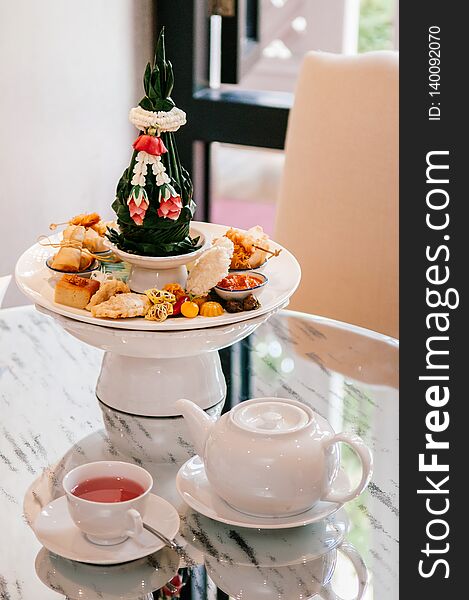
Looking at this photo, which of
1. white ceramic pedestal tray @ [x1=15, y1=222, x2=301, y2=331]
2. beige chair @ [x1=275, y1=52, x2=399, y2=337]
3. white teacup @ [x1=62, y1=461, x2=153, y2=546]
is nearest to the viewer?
white teacup @ [x1=62, y1=461, x2=153, y2=546]

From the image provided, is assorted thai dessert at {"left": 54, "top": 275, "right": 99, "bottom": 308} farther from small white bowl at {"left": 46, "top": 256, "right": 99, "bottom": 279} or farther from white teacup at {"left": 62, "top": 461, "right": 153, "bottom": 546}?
white teacup at {"left": 62, "top": 461, "right": 153, "bottom": 546}

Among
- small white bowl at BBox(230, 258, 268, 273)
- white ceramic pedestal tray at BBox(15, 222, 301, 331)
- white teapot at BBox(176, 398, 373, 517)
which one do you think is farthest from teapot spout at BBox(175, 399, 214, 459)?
small white bowl at BBox(230, 258, 268, 273)

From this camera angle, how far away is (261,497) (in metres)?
1.00

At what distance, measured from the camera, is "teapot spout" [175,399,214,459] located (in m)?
1.06

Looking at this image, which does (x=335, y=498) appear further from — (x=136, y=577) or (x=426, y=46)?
(x=426, y=46)

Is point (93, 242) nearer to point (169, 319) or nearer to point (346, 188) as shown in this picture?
point (169, 319)

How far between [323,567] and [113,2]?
6.27ft

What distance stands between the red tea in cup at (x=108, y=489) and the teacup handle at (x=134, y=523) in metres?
0.03

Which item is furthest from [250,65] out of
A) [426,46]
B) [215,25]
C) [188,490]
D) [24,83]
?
[188,490]

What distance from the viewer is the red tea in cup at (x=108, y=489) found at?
99 centimetres

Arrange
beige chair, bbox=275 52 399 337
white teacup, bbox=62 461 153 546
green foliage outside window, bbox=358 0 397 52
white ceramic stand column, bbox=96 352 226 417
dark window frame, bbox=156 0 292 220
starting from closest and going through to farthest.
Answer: white teacup, bbox=62 461 153 546, white ceramic stand column, bbox=96 352 226 417, beige chair, bbox=275 52 399 337, dark window frame, bbox=156 0 292 220, green foliage outside window, bbox=358 0 397 52

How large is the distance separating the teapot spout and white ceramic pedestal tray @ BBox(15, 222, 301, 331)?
116 mm

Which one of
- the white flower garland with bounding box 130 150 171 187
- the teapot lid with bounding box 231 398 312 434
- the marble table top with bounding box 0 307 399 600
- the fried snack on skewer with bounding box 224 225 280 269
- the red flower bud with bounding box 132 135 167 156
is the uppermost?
the red flower bud with bounding box 132 135 167 156

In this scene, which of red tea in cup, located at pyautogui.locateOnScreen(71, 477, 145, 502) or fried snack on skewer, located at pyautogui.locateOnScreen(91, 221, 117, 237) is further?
fried snack on skewer, located at pyautogui.locateOnScreen(91, 221, 117, 237)
